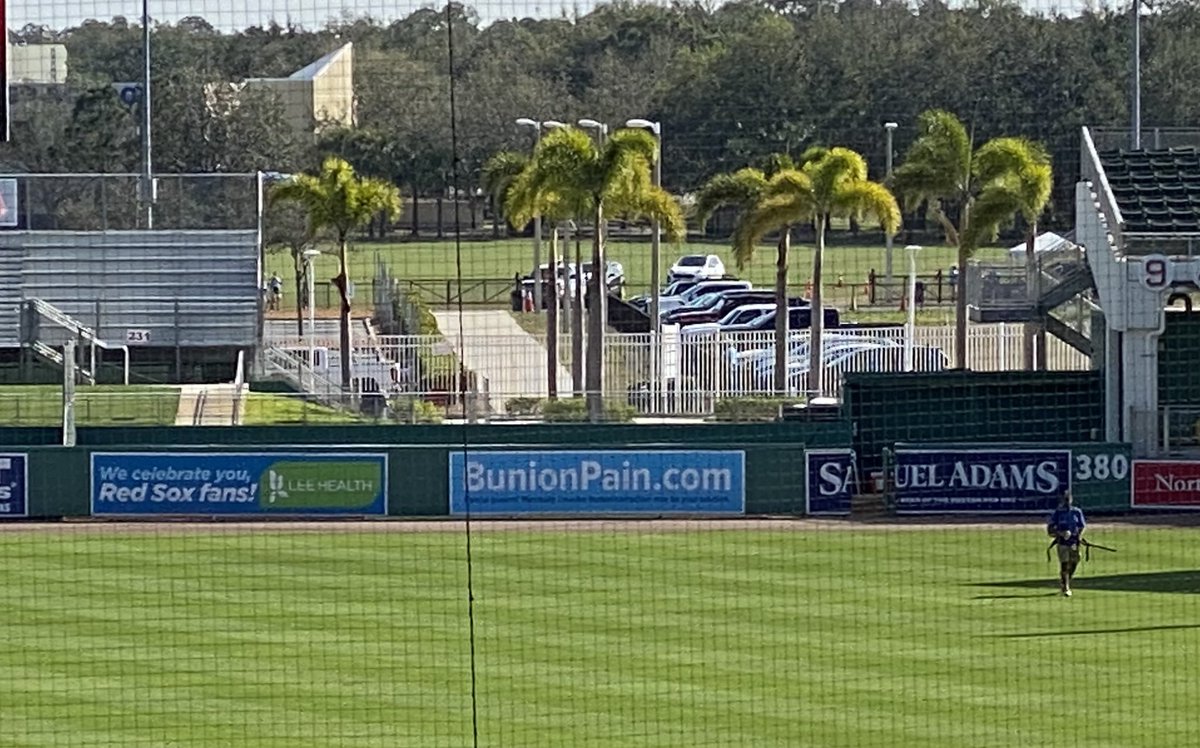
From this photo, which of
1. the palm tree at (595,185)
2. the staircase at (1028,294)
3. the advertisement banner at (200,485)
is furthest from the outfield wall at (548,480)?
the staircase at (1028,294)

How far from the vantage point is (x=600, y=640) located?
47.2ft

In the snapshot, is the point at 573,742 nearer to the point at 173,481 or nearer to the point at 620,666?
the point at 620,666

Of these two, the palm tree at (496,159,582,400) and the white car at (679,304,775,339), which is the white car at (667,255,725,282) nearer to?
the white car at (679,304,775,339)

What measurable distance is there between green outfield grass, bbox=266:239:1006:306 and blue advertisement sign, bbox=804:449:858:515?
390 inches

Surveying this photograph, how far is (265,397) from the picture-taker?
2467 cm

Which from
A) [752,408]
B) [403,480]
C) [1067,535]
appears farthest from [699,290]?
[1067,535]

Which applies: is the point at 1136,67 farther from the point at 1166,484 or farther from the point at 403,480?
the point at 403,480

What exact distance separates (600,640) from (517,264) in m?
25.7

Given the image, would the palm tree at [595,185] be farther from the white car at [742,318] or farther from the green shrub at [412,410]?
the white car at [742,318]

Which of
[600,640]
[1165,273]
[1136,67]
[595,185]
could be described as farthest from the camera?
[595,185]

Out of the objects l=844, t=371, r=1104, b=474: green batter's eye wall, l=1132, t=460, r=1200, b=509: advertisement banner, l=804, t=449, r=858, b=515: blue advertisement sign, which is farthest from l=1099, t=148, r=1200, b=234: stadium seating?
l=804, t=449, r=858, b=515: blue advertisement sign

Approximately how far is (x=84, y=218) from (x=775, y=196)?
428 inches

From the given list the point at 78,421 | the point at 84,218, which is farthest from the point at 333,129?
the point at 78,421

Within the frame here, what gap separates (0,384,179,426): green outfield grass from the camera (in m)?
24.0
